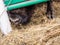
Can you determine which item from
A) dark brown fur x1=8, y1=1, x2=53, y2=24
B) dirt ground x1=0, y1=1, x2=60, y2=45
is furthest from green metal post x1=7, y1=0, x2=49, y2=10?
dirt ground x1=0, y1=1, x2=60, y2=45

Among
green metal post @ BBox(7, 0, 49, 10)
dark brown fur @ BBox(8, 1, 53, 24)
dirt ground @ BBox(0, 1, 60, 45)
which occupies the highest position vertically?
green metal post @ BBox(7, 0, 49, 10)

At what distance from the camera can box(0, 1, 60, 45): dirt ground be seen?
423 cm

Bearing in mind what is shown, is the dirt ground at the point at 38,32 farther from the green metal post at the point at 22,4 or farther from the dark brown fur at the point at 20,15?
the green metal post at the point at 22,4

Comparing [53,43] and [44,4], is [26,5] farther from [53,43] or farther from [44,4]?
[53,43]

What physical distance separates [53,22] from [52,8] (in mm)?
482

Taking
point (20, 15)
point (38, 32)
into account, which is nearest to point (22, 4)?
point (20, 15)

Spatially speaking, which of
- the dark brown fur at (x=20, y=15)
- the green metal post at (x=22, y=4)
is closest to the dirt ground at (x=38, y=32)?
the dark brown fur at (x=20, y=15)

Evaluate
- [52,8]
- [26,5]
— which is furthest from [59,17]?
[26,5]

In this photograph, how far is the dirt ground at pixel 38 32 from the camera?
13.9 ft

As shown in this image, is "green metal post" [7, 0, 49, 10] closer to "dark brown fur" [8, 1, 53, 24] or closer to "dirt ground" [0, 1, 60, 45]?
"dark brown fur" [8, 1, 53, 24]

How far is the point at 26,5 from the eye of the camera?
494cm

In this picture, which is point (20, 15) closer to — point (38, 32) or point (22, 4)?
point (22, 4)

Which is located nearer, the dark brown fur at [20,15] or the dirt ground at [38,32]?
the dirt ground at [38,32]

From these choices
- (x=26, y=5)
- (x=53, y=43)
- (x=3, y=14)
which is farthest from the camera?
(x=26, y=5)
